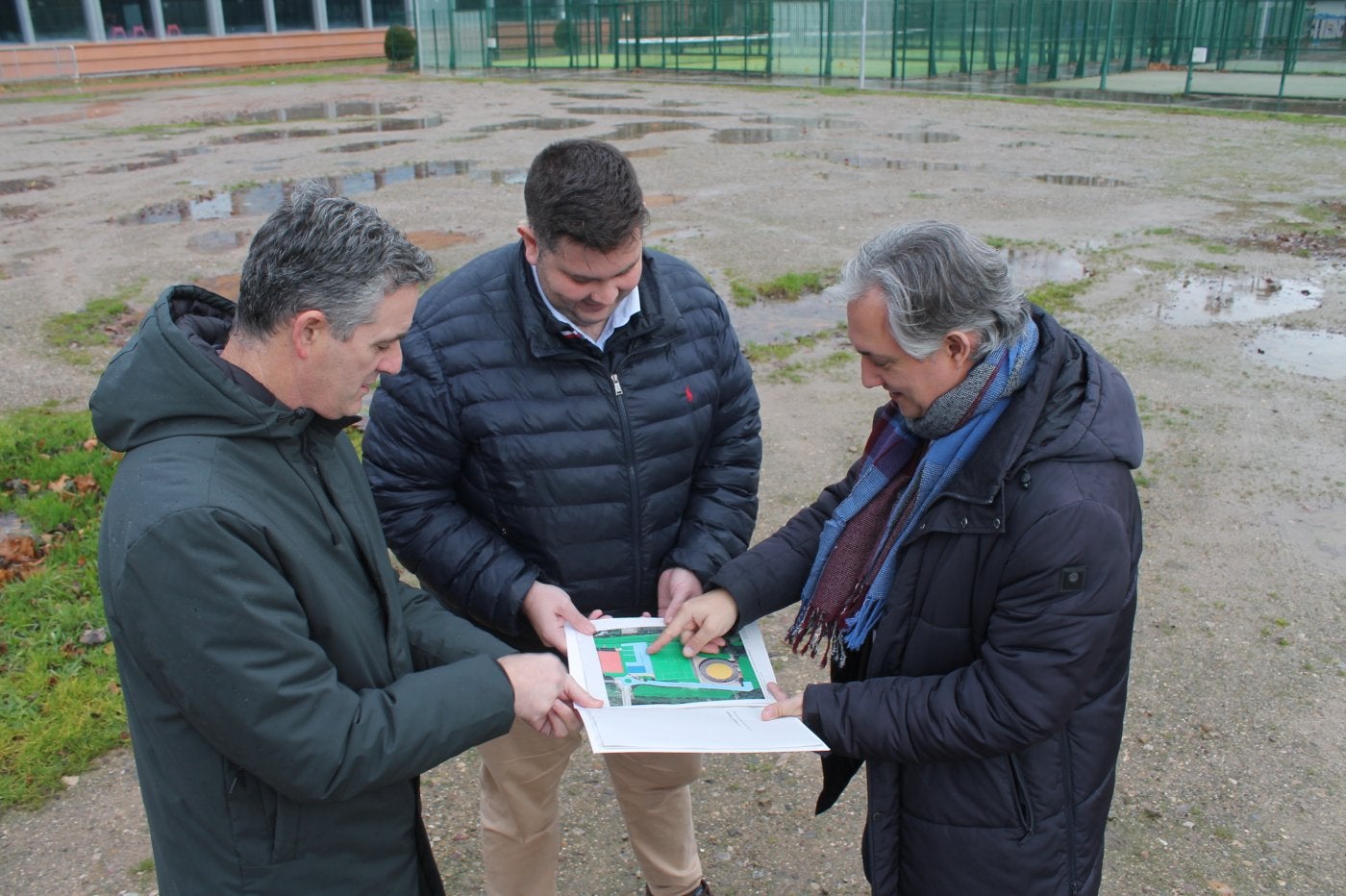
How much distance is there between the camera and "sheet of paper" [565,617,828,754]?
2.32 meters

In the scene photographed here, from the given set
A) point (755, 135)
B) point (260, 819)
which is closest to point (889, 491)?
point (260, 819)

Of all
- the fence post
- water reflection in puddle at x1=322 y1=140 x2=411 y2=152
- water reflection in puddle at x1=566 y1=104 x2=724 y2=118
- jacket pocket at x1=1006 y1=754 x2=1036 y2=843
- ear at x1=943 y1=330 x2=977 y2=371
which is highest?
the fence post

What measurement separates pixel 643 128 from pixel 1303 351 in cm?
1362

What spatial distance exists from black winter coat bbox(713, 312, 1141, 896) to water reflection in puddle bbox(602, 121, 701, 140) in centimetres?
1692

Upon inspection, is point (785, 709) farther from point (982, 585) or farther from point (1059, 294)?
point (1059, 294)

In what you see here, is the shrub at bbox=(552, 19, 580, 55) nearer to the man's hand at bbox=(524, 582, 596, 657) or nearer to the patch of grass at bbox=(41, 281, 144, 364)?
the patch of grass at bbox=(41, 281, 144, 364)

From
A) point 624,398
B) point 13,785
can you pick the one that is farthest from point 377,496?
point 13,785

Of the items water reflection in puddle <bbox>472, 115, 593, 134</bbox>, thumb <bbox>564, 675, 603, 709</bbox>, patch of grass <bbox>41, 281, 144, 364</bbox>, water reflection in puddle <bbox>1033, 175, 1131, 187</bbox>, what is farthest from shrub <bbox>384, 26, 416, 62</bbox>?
thumb <bbox>564, 675, 603, 709</bbox>

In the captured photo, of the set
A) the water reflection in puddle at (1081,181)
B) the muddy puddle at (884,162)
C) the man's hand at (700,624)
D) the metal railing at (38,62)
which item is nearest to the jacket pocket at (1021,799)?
the man's hand at (700,624)

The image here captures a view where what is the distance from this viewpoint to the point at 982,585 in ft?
7.22

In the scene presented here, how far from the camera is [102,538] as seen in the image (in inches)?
74.7

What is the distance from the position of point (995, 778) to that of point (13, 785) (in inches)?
131

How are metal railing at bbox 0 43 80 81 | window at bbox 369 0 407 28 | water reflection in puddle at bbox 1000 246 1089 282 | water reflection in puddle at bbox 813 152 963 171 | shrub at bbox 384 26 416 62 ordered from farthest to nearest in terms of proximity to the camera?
1. window at bbox 369 0 407 28
2. shrub at bbox 384 26 416 62
3. metal railing at bbox 0 43 80 81
4. water reflection in puddle at bbox 813 152 963 171
5. water reflection in puddle at bbox 1000 246 1089 282

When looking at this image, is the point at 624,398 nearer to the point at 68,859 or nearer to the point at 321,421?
the point at 321,421
